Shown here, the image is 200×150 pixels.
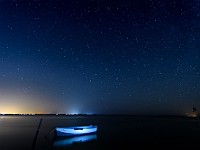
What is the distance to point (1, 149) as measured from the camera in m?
46.8

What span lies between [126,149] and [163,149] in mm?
7213

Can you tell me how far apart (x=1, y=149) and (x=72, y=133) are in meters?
26.5

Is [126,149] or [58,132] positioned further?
[58,132]

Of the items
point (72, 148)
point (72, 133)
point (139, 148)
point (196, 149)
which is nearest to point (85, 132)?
point (72, 133)

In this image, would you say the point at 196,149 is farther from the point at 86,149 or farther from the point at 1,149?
the point at 1,149

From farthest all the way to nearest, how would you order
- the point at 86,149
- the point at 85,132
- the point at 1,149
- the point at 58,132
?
the point at 85,132, the point at 58,132, the point at 86,149, the point at 1,149

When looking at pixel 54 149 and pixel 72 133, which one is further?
pixel 72 133

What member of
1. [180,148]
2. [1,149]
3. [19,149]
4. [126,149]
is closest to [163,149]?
[180,148]

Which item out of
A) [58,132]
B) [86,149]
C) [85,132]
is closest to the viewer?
[86,149]

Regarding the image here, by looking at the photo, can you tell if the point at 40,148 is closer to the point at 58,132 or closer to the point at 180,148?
the point at 58,132

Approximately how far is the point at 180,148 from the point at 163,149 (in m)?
3.97

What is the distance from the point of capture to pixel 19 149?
47.9 metres

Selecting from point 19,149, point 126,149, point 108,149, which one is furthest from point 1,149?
point 126,149

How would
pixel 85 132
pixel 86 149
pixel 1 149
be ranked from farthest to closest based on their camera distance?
pixel 85 132, pixel 86 149, pixel 1 149
